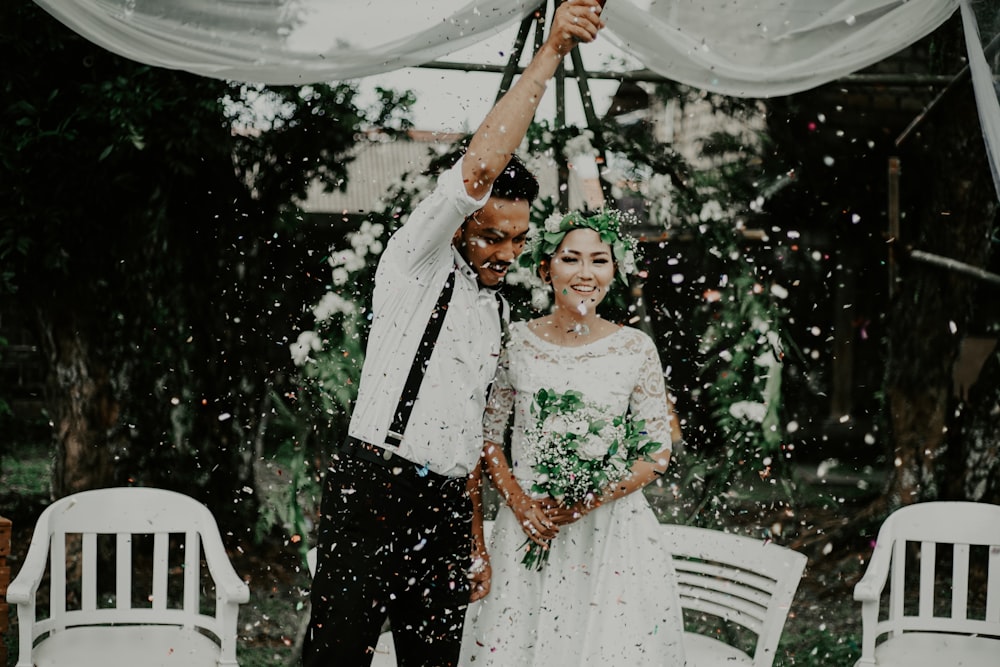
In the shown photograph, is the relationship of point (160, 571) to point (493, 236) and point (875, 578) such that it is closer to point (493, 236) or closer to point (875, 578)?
point (493, 236)

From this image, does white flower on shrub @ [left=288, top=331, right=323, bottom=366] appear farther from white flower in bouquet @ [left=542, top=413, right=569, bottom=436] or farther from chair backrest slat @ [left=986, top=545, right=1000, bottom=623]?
chair backrest slat @ [left=986, top=545, right=1000, bottom=623]

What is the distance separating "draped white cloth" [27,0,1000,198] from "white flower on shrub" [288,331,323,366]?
1407 millimetres

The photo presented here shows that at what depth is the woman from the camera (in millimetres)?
2629

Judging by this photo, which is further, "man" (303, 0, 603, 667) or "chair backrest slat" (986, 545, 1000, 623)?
"chair backrest slat" (986, 545, 1000, 623)

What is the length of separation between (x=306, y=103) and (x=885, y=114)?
387 cm

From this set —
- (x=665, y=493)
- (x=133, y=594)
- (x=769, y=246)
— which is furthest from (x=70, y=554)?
(x=769, y=246)

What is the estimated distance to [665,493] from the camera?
5.38m

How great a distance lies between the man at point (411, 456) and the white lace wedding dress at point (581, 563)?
289 millimetres

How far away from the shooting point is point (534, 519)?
2.62 m

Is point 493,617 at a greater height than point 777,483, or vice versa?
point 777,483

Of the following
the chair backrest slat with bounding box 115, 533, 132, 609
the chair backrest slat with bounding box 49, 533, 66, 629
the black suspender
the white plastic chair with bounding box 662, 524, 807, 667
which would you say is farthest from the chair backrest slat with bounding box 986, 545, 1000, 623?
the chair backrest slat with bounding box 49, 533, 66, 629

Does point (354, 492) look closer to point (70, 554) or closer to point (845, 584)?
point (70, 554)

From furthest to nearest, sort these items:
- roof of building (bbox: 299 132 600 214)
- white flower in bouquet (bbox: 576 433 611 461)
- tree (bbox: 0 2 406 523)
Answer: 1. tree (bbox: 0 2 406 523)
2. roof of building (bbox: 299 132 600 214)
3. white flower in bouquet (bbox: 576 433 611 461)

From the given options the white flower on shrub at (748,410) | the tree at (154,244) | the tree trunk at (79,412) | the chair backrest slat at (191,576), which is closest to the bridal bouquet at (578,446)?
the chair backrest slat at (191,576)
